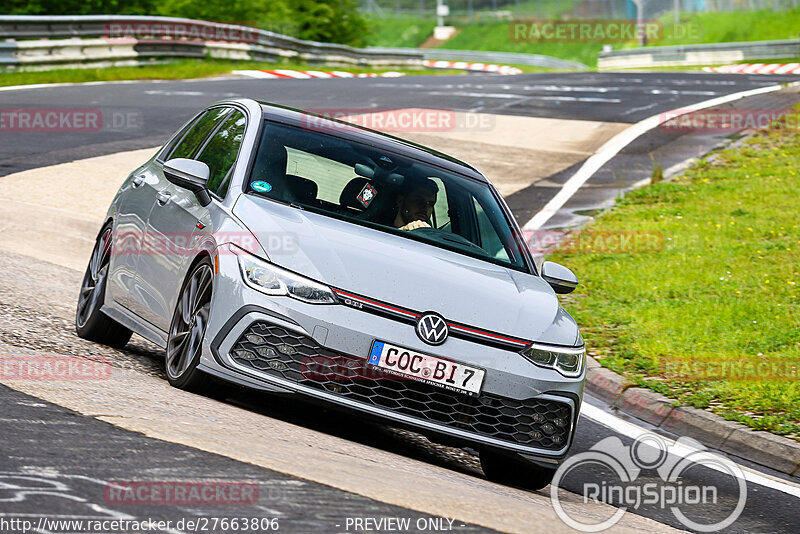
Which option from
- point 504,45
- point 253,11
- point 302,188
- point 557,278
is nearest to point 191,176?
point 302,188

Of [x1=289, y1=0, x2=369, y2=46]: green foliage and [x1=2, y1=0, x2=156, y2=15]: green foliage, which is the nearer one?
[x1=2, y1=0, x2=156, y2=15]: green foliage

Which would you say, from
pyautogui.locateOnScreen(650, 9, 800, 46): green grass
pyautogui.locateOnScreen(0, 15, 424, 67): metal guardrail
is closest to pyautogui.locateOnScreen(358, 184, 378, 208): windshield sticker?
pyautogui.locateOnScreen(0, 15, 424, 67): metal guardrail

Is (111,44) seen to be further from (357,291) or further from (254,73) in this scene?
(357,291)

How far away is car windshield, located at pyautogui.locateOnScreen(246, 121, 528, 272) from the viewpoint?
22.1ft

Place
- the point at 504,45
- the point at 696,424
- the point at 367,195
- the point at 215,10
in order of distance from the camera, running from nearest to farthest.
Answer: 1. the point at 367,195
2. the point at 696,424
3. the point at 215,10
4. the point at 504,45

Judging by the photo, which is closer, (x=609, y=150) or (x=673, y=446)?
(x=673, y=446)

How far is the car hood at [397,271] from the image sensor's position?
18.9ft

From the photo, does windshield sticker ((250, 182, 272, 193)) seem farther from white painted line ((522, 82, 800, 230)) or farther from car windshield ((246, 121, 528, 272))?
white painted line ((522, 82, 800, 230))

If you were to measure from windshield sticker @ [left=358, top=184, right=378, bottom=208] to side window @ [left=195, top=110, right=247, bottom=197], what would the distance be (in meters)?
0.76

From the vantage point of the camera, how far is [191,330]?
20.0ft

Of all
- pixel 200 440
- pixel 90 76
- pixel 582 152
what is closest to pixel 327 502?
pixel 200 440

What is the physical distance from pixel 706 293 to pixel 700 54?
41237 mm

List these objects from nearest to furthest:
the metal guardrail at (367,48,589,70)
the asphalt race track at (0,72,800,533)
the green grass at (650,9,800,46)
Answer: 1. the asphalt race track at (0,72,800,533)
2. the green grass at (650,9,800,46)
3. the metal guardrail at (367,48,589,70)

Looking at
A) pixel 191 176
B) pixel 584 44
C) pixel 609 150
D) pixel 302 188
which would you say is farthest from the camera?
pixel 584 44
